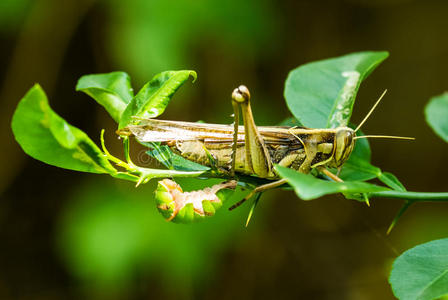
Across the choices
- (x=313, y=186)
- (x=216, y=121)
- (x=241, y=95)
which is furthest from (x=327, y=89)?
(x=216, y=121)

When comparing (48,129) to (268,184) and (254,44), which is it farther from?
(254,44)

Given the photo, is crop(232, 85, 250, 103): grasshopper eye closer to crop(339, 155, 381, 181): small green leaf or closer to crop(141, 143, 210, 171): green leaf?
crop(141, 143, 210, 171): green leaf

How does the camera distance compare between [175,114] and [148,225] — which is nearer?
[148,225]

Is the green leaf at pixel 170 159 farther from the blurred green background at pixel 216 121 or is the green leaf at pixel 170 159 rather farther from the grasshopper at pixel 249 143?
the blurred green background at pixel 216 121

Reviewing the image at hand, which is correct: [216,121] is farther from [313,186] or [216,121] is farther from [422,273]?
[313,186]

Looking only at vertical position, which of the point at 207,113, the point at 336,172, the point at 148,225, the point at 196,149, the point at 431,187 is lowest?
the point at 431,187

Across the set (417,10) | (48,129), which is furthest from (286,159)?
(417,10)
